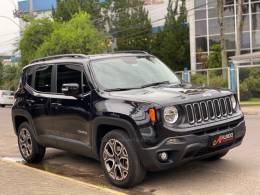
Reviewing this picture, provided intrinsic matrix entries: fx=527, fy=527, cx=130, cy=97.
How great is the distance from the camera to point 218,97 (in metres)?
7.34

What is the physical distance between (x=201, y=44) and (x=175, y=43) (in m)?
5.70

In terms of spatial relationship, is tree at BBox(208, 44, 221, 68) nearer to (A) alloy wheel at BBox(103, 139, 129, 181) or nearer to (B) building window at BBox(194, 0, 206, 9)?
(B) building window at BBox(194, 0, 206, 9)

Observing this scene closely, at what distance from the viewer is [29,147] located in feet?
31.4

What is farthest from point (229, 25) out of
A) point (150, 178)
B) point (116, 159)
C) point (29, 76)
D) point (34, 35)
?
point (116, 159)

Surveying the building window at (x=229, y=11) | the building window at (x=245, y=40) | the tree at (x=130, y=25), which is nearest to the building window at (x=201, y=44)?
the building window at (x=229, y=11)

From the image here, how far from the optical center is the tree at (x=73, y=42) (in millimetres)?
38250

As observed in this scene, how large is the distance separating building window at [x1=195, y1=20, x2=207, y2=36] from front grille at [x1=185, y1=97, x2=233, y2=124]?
→ 36.8 m

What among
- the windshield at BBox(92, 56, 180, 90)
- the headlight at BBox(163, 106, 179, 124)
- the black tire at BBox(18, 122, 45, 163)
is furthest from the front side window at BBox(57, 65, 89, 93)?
the headlight at BBox(163, 106, 179, 124)

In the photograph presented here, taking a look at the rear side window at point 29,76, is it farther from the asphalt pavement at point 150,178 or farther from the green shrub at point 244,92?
the green shrub at point 244,92

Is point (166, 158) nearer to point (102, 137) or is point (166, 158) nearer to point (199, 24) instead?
point (102, 137)

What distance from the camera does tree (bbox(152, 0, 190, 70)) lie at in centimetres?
4928

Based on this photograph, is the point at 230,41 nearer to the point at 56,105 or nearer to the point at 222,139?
the point at 56,105

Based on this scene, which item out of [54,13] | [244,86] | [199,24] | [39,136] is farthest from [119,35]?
[39,136]

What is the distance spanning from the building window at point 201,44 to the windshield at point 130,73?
3567 cm
